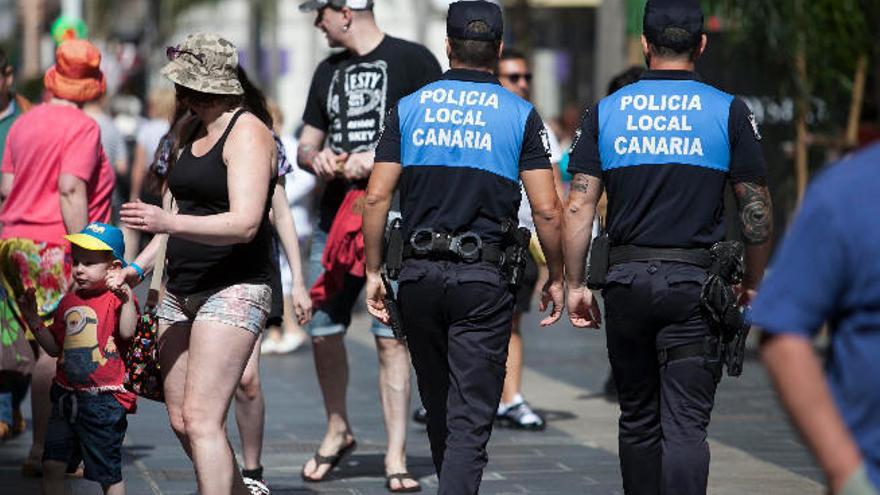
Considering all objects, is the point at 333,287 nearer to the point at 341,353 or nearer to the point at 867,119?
the point at 341,353

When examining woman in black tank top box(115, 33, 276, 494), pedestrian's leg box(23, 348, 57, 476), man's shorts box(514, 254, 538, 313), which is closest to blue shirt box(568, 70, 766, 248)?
woman in black tank top box(115, 33, 276, 494)

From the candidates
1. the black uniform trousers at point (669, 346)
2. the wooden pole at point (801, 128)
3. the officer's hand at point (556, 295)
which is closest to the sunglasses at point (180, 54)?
the officer's hand at point (556, 295)

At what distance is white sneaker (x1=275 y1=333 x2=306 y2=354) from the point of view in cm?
1388

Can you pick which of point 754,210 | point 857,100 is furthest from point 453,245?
point 857,100

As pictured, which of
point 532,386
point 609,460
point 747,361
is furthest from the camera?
point 747,361

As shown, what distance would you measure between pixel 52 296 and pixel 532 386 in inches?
169

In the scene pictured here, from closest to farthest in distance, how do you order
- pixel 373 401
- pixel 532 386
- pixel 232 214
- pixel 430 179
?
pixel 232 214
pixel 430 179
pixel 373 401
pixel 532 386

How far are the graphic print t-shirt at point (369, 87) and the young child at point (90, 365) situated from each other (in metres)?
1.70

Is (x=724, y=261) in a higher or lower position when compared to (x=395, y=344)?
higher

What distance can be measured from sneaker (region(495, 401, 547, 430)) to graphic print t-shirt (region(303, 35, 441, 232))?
199cm

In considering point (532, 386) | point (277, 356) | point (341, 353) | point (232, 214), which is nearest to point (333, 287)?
point (341, 353)

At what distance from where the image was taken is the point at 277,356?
13.8 meters

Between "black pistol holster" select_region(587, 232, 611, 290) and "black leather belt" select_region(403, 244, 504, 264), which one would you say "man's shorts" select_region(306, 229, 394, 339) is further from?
"black pistol holster" select_region(587, 232, 611, 290)

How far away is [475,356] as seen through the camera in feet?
20.6
